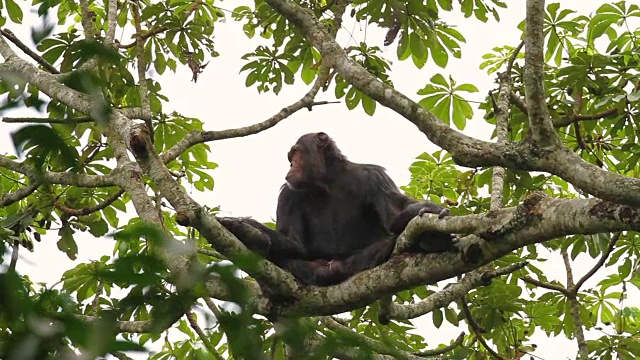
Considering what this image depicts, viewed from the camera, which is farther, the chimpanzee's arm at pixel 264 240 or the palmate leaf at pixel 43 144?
the chimpanzee's arm at pixel 264 240

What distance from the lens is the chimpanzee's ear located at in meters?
6.86

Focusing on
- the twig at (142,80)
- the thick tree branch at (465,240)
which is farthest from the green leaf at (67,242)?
the thick tree branch at (465,240)

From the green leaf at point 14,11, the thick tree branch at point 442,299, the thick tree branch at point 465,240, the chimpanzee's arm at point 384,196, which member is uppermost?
the green leaf at point 14,11

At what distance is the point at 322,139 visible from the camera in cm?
689

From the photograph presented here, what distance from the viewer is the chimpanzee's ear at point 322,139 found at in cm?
686

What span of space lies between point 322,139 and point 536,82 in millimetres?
3187

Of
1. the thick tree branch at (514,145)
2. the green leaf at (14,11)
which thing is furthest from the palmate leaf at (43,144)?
the green leaf at (14,11)

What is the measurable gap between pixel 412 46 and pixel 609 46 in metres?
1.58

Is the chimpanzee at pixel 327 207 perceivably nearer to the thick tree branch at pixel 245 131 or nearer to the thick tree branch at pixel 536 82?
the thick tree branch at pixel 245 131

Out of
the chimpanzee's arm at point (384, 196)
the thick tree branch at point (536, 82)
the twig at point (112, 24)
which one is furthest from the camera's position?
the chimpanzee's arm at point (384, 196)

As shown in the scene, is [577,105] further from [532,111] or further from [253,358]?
[253,358]

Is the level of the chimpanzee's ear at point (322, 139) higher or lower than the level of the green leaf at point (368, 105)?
lower

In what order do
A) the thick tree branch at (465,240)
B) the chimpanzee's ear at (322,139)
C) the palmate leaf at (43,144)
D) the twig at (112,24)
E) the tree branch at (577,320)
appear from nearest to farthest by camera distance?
1. the palmate leaf at (43,144)
2. the thick tree branch at (465,240)
3. the twig at (112,24)
4. the tree branch at (577,320)
5. the chimpanzee's ear at (322,139)

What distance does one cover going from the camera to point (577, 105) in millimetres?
5613
